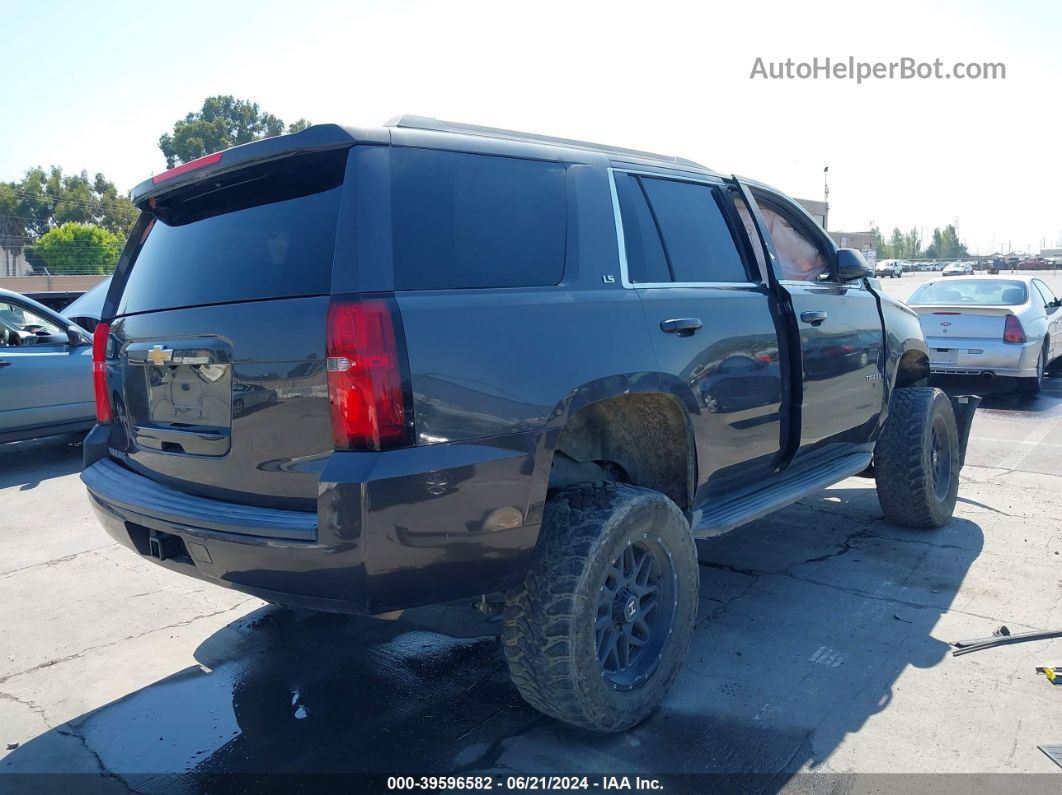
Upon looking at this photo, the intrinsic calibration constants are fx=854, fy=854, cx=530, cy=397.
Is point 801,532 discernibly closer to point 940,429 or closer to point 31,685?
point 940,429

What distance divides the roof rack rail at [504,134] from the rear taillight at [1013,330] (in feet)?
27.1

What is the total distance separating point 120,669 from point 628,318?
2631 millimetres

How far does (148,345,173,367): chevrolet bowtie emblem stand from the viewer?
3021mm

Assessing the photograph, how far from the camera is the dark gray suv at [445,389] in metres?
2.50

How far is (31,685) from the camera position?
11.6ft

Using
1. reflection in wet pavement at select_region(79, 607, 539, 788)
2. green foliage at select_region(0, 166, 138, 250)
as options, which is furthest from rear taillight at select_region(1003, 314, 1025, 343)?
green foliage at select_region(0, 166, 138, 250)

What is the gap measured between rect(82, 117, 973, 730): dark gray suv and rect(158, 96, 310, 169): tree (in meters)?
85.1

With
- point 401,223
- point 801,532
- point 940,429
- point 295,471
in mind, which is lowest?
point 801,532

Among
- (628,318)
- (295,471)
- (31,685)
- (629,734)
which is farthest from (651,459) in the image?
(31,685)

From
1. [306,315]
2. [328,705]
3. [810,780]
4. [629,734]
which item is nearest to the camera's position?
[306,315]

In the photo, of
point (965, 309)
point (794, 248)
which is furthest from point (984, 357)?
point (794, 248)

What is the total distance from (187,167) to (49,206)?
86.3m

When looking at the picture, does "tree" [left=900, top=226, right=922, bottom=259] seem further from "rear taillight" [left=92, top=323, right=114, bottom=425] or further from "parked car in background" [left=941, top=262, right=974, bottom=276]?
"rear taillight" [left=92, top=323, right=114, bottom=425]

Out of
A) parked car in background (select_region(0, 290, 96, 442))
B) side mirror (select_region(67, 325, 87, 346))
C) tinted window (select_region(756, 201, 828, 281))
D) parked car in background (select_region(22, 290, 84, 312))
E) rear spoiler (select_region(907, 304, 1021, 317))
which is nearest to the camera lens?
tinted window (select_region(756, 201, 828, 281))
